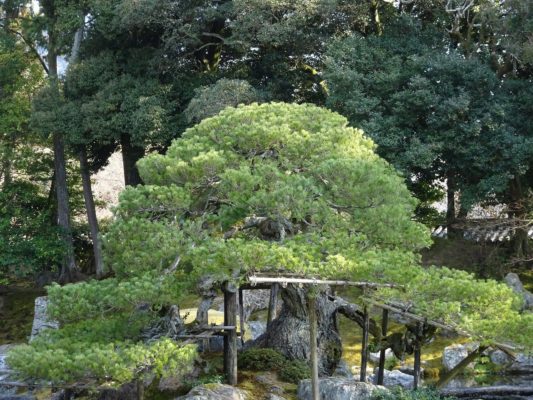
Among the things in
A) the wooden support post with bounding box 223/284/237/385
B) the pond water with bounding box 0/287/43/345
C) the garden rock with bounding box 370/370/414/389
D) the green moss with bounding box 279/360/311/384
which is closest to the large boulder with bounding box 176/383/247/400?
the wooden support post with bounding box 223/284/237/385

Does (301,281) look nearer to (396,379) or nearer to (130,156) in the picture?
(396,379)

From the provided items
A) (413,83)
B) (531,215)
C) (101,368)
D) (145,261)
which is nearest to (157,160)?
(145,261)

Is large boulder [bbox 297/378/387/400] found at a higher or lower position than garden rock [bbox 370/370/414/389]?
higher

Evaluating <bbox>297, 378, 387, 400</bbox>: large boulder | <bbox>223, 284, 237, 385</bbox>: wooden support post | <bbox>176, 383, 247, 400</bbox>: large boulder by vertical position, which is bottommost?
<bbox>297, 378, 387, 400</bbox>: large boulder

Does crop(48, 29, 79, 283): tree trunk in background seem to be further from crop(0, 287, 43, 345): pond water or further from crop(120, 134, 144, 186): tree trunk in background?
crop(120, 134, 144, 186): tree trunk in background

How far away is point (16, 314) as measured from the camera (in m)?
Answer: 23.0

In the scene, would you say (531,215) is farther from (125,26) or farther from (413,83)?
(125,26)

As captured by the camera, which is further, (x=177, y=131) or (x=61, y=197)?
(x=61, y=197)

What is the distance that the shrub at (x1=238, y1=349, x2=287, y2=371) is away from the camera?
1296 cm

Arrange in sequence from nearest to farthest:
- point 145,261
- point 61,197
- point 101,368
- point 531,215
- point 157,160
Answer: point 101,368 < point 145,261 < point 157,160 < point 531,215 < point 61,197

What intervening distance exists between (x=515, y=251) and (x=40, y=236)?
15.1 metres

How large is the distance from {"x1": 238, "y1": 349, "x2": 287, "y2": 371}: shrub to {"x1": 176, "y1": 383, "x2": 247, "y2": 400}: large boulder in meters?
1.64

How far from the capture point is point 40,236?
22.6 meters

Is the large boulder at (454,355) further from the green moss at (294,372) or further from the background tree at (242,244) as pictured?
the background tree at (242,244)
